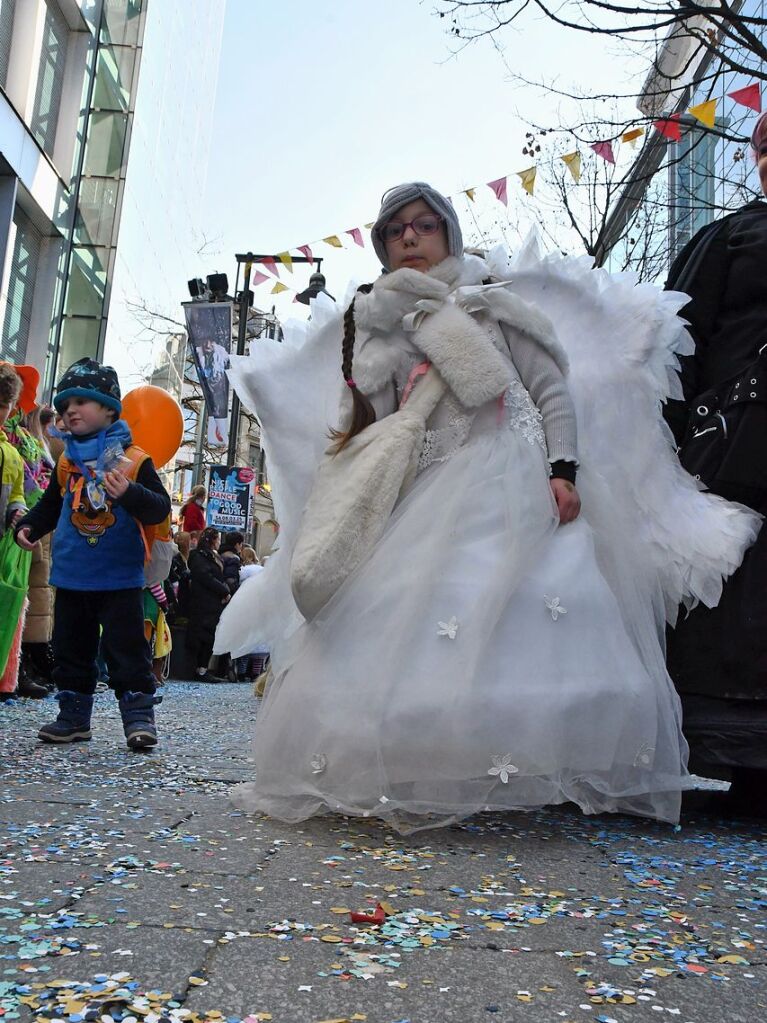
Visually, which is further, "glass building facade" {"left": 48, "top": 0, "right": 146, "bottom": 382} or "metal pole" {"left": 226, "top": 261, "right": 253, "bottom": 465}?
"glass building facade" {"left": 48, "top": 0, "right": 146, "bottom": 382}

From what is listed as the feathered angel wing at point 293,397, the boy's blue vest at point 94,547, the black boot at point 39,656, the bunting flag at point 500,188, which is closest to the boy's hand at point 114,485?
the boy's blue vest at point 94,547

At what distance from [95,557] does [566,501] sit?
7.20 ft

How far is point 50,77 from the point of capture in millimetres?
15070

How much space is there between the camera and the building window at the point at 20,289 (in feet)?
45.0

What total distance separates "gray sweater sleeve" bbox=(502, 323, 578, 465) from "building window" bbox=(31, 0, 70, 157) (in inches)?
512

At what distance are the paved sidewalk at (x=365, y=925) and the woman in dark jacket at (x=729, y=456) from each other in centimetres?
25

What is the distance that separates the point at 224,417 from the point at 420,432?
12.7 meters

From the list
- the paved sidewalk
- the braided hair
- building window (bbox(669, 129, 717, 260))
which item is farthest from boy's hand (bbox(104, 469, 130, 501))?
building window (bbox(669, 129, 717, 260))

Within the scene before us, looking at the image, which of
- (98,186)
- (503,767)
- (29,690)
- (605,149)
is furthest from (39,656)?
(98,186)

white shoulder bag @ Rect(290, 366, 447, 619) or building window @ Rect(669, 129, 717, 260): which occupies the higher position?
building window @ Rect(669, 129, 717, 260)

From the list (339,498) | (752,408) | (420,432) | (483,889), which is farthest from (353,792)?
(752,408)

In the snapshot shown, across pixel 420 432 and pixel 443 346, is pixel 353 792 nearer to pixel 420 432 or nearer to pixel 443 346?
pixel 420 432

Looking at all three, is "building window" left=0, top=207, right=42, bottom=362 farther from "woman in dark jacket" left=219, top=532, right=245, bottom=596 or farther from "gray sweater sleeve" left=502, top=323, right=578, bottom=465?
"gray sweater sleeve" left=502, top=323, right=578, bottom=465

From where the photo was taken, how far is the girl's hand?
291 cm
